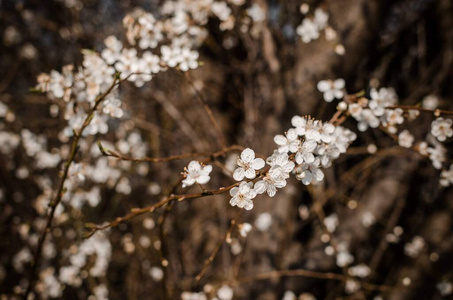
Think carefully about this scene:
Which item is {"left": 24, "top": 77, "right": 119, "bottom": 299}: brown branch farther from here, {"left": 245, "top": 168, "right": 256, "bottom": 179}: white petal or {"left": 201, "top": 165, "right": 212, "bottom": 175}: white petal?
{"left": 245, "top": 168, "right": 256, "bottom": 179}: white petal

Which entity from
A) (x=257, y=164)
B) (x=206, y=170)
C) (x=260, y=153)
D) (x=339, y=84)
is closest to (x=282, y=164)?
(x=257, y=164)

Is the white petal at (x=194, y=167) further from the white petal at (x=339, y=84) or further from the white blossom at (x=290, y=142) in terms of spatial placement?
the white petal at (x=339, y=84)

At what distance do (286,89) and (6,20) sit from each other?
375 centimetres

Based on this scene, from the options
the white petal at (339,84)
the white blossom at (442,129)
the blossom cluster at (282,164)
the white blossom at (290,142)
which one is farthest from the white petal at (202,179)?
the white blossom at (442,129)

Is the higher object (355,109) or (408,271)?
(355,109)

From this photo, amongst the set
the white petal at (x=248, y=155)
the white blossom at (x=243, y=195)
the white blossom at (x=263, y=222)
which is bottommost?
the white blossom at (x=243, y=195)

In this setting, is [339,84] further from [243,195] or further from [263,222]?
[263,222]

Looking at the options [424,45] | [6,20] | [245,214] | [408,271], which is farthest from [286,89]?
[6,20]

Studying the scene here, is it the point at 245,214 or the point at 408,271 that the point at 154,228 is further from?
the point at 408,271

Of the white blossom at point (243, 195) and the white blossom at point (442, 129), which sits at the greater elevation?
the white blossom at point (442, 129)

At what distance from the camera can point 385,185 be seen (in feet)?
8.86

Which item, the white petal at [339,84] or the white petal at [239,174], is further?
the white petal at [339,84]

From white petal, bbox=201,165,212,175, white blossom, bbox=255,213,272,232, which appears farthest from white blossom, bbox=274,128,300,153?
white blossom, bbox=255,213,272,232

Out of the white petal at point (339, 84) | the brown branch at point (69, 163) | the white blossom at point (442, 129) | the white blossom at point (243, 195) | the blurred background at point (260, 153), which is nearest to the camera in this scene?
the white blossom at point (243, 195)
